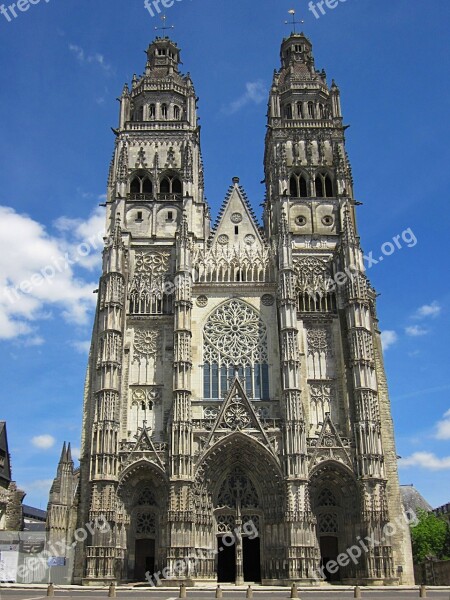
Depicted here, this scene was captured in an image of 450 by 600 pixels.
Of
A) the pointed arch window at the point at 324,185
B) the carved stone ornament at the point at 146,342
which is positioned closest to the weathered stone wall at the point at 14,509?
the carved stone ornament at the point at 146,342

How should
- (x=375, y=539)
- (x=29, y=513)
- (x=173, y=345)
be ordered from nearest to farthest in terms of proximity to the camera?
(x=375, y=539) < (x=173, y=345) < (x=29, y=513)

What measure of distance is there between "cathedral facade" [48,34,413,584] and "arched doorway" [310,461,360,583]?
0.30 feet

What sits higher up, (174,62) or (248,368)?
(174,62)

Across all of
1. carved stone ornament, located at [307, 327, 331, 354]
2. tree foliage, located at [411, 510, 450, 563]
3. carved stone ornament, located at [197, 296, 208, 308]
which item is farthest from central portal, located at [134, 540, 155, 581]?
tree foliage, located at [411, 510, 450, 563]

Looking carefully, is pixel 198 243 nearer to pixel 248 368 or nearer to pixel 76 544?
pixel 248 368

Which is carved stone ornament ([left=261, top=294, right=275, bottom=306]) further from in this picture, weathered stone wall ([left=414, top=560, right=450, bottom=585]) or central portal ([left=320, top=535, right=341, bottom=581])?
weathered stone wall ([left=414, top=560, right=450, bottom=585])

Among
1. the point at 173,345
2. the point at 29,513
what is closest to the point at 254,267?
the point at 173,345

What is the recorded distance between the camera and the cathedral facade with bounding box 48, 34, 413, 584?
3394 cm

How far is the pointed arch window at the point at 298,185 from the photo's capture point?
45.7m

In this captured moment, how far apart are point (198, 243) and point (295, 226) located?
6.95 meters

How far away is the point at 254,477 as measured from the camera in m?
36.0

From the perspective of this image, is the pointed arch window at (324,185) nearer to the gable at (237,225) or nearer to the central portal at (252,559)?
the gable at (237,225)

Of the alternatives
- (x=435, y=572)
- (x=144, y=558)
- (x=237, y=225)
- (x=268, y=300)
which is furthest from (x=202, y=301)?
(x=435, y=572)

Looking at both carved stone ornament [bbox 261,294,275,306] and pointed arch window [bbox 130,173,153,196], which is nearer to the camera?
carved stone ornament [bbox 261,294,275,306]
